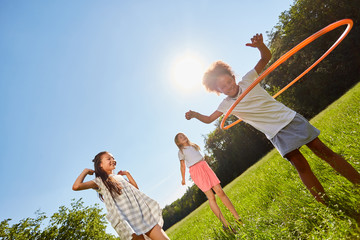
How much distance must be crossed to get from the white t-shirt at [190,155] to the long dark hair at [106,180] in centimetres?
195

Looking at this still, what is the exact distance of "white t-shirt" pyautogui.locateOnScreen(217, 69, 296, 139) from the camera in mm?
2659

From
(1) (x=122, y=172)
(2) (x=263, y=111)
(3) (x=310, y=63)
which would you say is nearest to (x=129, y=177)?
(1) (x=122, y=172)

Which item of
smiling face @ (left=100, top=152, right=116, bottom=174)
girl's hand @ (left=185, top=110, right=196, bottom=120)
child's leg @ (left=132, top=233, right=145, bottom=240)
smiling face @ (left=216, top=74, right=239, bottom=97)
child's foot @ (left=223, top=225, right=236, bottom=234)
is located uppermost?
smiling face @ (left=100, top=152, right=116, bottom=174)

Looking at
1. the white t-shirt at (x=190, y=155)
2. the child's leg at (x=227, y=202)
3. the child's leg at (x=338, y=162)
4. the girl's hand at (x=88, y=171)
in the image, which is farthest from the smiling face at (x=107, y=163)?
the child's leg at (x=338, y=162)

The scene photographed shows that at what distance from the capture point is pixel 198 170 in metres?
4.74

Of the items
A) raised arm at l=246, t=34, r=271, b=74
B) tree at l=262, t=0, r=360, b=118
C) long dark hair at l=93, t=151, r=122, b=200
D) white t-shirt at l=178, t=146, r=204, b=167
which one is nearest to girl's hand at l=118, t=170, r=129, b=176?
long dark hair at l=93, t=151, r=122, b=200

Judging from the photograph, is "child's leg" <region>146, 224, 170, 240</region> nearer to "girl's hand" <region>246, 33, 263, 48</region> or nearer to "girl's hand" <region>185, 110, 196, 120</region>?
"girl's hand" <region>185, 110, 196, 120</region>

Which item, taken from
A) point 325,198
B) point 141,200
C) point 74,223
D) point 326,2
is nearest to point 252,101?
point 325,198

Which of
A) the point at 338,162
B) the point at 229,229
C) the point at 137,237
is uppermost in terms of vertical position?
the point at 137,237

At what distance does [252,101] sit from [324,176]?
4.66 feet

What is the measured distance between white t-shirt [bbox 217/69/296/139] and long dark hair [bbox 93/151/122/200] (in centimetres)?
205

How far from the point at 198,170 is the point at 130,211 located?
196cm

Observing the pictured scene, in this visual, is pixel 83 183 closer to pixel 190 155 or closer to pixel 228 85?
pixel 190 155

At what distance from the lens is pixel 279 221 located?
2477 mm
